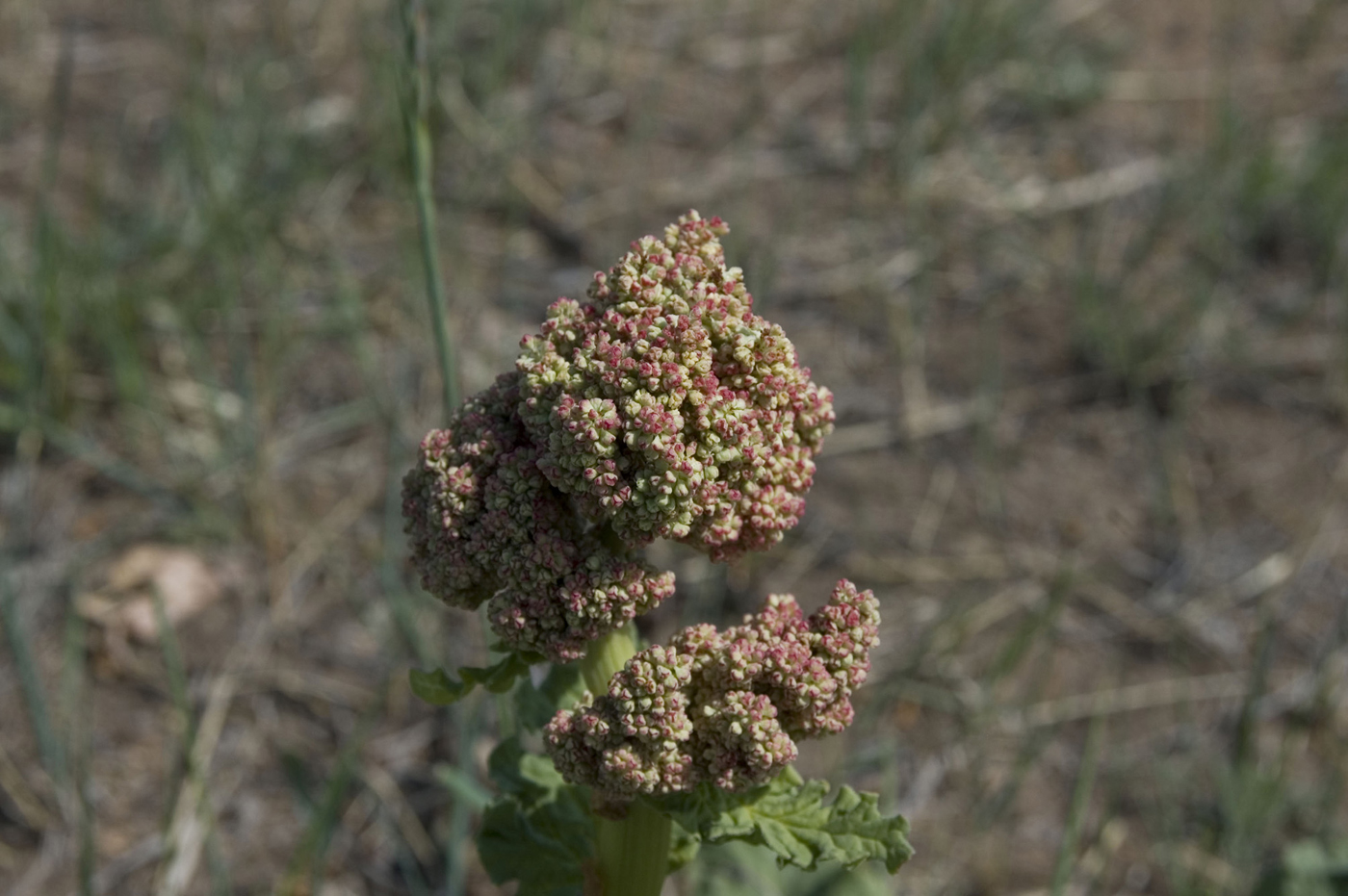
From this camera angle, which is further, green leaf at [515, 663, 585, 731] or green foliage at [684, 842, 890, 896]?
green foliage at [684, 842, 890, 896]

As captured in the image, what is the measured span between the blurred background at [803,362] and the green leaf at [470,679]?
0.97 metres

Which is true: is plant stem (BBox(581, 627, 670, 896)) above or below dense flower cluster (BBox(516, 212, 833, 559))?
below

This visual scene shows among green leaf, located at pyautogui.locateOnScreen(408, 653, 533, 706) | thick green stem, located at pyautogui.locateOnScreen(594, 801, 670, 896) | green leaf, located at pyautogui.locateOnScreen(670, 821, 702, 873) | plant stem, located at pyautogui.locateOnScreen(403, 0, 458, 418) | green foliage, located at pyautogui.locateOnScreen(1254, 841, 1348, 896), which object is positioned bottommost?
thick green stem, located at pyautogui.locateOnScreen(594, 801, 670, 896)

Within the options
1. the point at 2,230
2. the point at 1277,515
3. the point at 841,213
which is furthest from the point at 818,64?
the point at 2,230

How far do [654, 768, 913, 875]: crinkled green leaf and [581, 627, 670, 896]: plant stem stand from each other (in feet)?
0.27

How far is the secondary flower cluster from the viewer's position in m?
1.83

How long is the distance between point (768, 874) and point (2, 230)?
3512mm

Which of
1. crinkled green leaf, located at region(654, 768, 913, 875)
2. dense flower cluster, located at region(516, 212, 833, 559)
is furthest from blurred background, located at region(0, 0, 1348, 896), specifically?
dense flower cluster, located at region(516, 212, 833, 559)

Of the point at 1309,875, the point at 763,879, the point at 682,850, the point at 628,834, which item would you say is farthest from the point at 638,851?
the point at 1309,875

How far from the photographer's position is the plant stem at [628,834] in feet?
6.90

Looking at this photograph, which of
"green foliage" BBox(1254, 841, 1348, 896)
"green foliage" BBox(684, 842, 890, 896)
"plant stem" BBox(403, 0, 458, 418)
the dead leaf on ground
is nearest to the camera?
"plant stem" BBox(403, 0, 458, 418)

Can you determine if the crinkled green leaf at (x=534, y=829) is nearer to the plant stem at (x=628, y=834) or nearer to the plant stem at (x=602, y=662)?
the plant stem at (x=628, y=834)

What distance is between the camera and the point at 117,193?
5.27 metres

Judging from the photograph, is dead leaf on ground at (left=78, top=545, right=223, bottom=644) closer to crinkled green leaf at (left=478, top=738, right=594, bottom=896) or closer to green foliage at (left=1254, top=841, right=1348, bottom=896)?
crinkled green leaf at (left=478, top=738, right=594, bottom=896)
